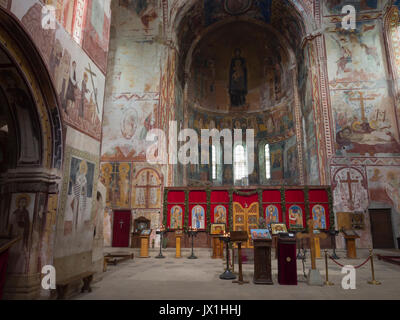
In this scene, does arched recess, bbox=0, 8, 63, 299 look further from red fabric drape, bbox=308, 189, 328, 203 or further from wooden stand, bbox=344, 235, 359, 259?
red fabric drape, bbox=308, 189, 328, 203

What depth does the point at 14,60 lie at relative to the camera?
5199mm

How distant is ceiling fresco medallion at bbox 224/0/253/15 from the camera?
21.6 m

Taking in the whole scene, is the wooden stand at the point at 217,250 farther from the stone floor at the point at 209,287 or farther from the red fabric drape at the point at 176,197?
the red fabric drape at the point at 176,197

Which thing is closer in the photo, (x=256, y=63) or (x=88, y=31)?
(x=88, y=31)

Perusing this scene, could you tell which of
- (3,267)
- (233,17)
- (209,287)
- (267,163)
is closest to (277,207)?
(267,163)

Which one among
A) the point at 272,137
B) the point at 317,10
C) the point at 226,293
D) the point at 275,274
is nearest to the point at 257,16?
the point at 317,10

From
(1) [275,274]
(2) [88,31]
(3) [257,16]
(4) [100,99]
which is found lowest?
(1) [275,274]

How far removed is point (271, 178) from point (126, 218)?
41.9ft

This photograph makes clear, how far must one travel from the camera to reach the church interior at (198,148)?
19.1ft

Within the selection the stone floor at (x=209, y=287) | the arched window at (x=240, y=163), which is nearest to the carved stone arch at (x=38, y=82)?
the stone floor at (x=209, y=287)

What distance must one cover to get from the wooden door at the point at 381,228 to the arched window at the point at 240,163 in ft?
36.5
